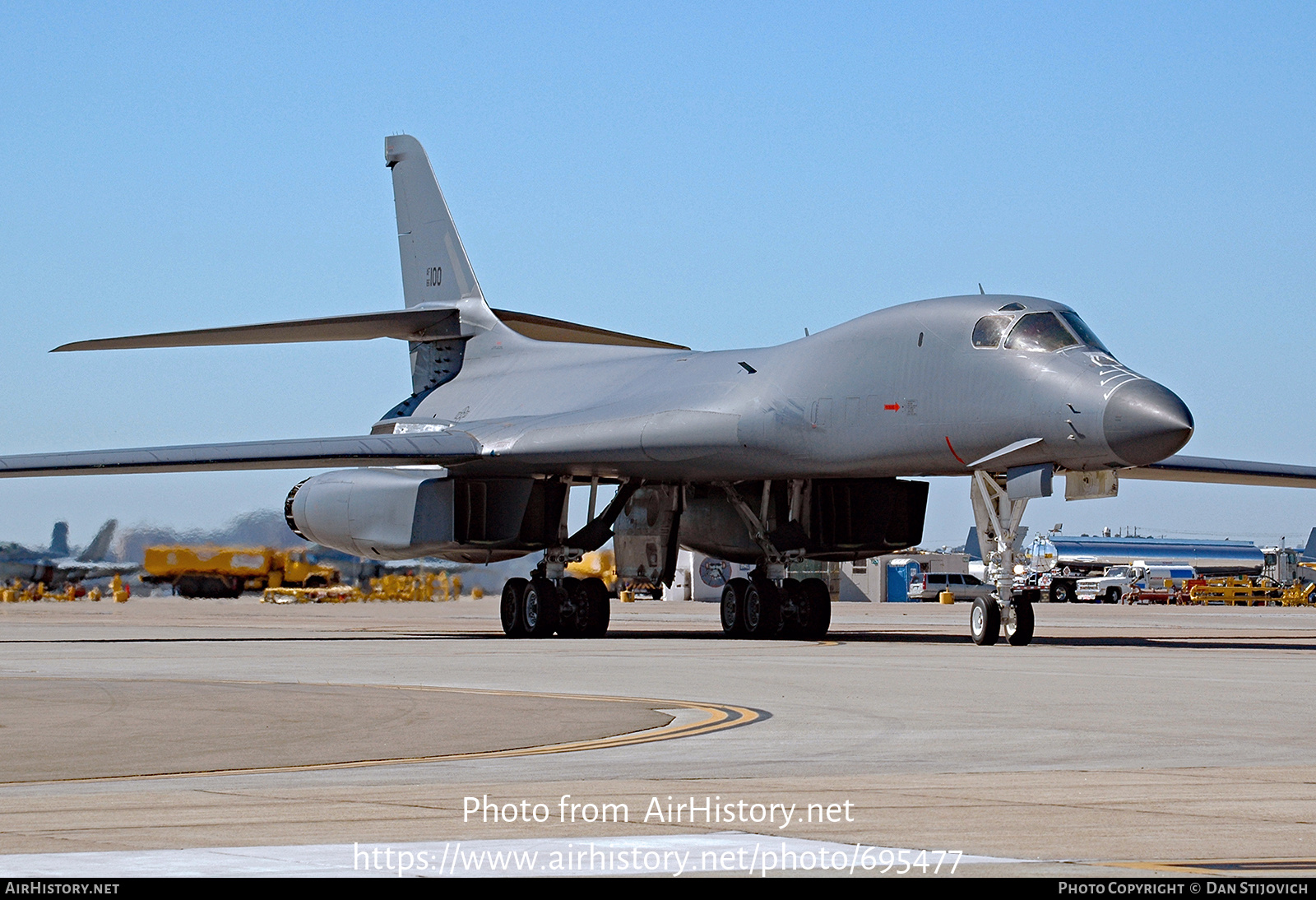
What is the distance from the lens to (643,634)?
83.0ft

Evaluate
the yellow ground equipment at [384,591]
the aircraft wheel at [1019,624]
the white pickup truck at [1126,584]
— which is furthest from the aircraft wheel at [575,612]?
the white pickup truck at [1126,584]

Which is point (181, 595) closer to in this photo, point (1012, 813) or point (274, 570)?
point (274, 570)

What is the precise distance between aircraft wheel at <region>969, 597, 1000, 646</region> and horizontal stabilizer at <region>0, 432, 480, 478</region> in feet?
24.7

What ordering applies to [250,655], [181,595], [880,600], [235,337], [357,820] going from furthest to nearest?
1. [880,600]
2. [181,595]
3. [235,337]
4. [250,655]
5. [357,820]

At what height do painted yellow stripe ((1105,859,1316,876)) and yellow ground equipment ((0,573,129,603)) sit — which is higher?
painted yellow stripe ((1105,859,1316,876))

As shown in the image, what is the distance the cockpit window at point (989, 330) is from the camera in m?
19.2

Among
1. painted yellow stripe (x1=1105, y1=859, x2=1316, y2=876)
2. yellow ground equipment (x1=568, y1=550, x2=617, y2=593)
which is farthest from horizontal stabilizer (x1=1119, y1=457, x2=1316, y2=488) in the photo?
yellow ground equipment (x1=568, y1=550, x2=617, y2=593)

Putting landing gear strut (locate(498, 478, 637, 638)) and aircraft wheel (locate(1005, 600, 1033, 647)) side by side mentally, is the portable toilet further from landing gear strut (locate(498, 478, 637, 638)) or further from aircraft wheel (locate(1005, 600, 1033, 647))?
aircraft wheel (locate(1005, 600, 1033, 647))

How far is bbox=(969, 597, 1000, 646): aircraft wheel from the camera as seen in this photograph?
19453mm

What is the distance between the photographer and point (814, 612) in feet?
Answer: 76.0

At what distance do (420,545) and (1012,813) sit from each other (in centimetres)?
1905

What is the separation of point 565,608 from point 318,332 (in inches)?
255
